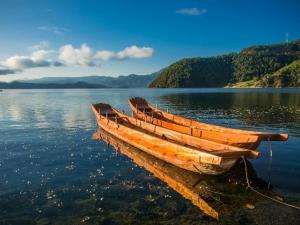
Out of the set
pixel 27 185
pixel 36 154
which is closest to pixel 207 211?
pixel 27 185

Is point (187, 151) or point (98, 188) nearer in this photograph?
point (98, 188)

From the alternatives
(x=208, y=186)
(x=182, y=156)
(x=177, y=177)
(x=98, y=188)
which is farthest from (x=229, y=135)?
(x=98, y=188)

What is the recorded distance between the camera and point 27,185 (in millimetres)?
15625

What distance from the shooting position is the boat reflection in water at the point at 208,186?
12729 millimetres

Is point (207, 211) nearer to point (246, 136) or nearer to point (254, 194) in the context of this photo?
point (254, 194)

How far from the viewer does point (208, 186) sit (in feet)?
49.4

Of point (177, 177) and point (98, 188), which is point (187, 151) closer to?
point (177, 177)

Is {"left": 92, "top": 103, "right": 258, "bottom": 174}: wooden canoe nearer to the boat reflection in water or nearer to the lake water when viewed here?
the boat reflection in water

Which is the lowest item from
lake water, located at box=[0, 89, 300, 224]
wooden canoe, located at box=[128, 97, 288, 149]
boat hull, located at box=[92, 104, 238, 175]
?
lake water, located at box=[0, 89, 300, 224]

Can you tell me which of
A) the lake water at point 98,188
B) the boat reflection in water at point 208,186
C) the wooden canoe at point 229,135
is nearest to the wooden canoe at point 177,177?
the boat reflection in water at point 208,186

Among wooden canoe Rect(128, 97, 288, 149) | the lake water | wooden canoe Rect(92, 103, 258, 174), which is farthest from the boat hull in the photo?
wooden canoe Rect(128, 97, 288, 149)

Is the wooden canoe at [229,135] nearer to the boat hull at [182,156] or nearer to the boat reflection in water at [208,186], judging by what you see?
the boat reflection in water at [208,186]

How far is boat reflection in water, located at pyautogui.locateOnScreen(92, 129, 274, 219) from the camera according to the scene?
12729mm

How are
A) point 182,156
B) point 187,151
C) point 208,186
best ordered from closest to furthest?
point 208,186
point 187,151
point 182,156
